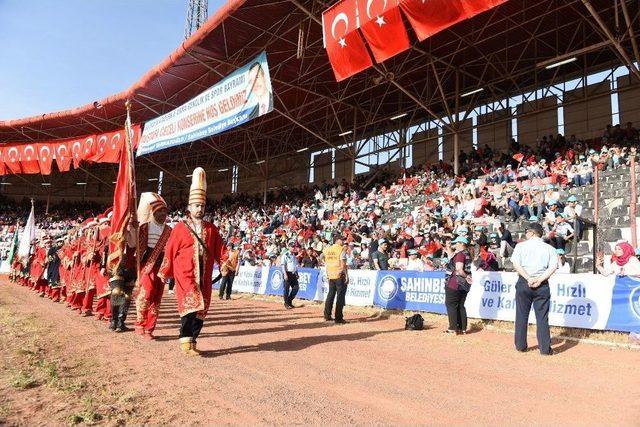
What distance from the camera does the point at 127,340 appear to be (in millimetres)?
6477

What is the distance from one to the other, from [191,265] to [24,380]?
211 cm

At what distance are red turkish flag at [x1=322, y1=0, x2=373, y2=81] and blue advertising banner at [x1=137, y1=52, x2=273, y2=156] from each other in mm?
2359

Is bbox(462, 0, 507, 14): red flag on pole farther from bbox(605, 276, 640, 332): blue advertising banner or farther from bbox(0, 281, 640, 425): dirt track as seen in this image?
bbox(0, 281, 640, 425): dirt track

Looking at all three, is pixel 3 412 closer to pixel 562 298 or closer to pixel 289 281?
pixel 562 298

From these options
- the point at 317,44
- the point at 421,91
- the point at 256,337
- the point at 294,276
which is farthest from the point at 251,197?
the point at 256,337

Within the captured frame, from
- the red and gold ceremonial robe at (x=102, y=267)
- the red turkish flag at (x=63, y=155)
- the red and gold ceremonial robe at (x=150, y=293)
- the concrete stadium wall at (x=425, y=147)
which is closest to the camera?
the red and gold ceremonial robe at (x=150, y=293)

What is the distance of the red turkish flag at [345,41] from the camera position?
13.2 m

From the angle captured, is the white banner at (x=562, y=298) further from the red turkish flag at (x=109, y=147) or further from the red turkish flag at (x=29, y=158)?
the red turkish flag at (x=29, y=158)

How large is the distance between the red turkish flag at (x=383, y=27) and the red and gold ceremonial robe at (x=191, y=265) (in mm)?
8395

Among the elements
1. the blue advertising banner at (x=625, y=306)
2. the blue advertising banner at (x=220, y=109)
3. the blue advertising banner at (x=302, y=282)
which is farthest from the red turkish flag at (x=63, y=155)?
the blue advertising banner at (x=625, y=306)

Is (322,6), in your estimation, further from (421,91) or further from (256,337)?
(256,337)

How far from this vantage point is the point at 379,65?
21000mm

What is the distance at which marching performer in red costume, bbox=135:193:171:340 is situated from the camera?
6.77 metres

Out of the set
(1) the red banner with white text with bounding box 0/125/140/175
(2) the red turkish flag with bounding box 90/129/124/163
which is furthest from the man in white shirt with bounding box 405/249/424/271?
(2) the red turkish flag with bounding box 90/129/124/163
